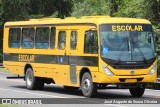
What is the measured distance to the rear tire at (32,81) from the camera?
2370 centimetres

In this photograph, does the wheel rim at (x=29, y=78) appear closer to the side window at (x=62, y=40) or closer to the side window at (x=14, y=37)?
the side window at (x=14, y=37)

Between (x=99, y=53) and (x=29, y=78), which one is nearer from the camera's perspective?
(x=99, y=53)

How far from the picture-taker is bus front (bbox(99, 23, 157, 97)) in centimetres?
1877

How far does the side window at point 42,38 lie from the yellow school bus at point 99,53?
39 mm

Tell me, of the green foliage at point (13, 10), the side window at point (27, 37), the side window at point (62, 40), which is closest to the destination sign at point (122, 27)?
the side window at point (62, 40)

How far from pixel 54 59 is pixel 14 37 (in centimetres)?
419

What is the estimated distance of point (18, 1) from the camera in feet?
198

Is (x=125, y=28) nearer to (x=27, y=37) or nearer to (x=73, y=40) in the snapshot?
(x=73, y=40)

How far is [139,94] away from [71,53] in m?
2.80

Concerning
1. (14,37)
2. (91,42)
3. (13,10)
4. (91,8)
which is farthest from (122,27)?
(91,8)

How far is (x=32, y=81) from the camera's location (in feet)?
78.2

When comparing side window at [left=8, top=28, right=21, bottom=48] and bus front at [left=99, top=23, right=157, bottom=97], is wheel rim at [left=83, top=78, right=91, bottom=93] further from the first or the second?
side window at [left=8, top=28, right=21, bottom=48]

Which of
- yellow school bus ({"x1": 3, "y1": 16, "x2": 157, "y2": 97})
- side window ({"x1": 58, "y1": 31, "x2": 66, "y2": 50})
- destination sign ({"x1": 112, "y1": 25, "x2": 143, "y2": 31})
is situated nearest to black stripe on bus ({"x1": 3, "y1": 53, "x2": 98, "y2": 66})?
yellow school bus ({"x1": 3, "y1": 16, "x2": 157, "y2": 97})

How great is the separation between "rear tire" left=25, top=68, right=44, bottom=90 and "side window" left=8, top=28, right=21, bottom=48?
1650 millimetres
